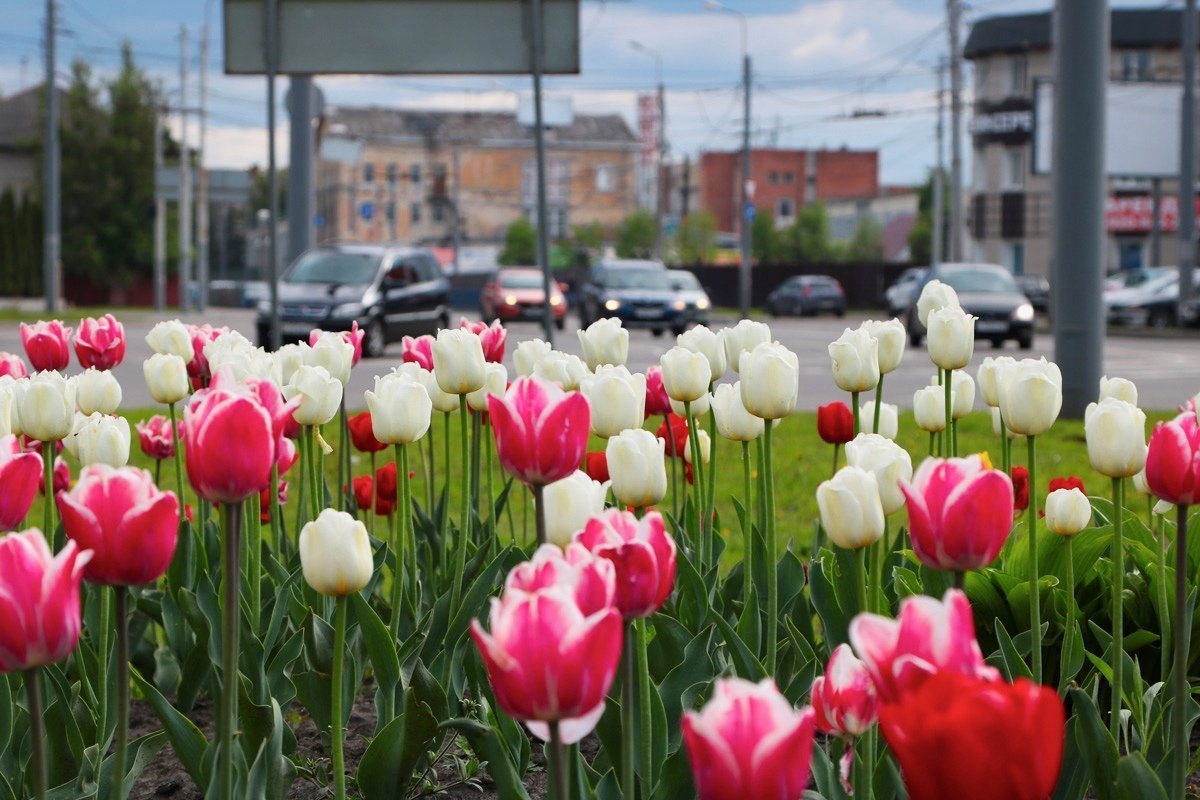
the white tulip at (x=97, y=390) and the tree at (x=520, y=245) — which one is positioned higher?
the tree at (x=520, y=245)

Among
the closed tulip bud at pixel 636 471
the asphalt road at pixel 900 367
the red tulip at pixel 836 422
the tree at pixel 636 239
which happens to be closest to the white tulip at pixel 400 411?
the closed tulip bud at pixel 636 471

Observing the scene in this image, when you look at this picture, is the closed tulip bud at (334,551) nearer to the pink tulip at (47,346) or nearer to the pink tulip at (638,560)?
the pink tulip at (638,560)

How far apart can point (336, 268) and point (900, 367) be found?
24.1 ft

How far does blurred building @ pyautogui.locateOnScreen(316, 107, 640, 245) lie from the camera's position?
92250 millimetres

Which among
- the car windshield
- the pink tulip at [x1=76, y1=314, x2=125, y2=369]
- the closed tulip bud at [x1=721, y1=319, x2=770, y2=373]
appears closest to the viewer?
the closed tulip bud at [x1=721, y1=319, x2=770, y2=373]

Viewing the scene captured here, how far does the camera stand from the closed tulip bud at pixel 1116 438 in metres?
2.21

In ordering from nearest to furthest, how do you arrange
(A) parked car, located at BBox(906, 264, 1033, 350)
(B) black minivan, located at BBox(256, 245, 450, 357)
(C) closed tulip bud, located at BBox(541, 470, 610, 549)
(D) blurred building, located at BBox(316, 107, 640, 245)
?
(C) closed tulip bud, located at BBox(541, 470, 610, 549), (B) black minivan, located at BBox(256, 245, 450, 357), (A) parked car, located at BBox(906, 264, 1033, 350), (D) blurred building, located at BBox(316, 107, 640, 245)

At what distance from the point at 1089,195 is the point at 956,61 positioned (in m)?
26.8

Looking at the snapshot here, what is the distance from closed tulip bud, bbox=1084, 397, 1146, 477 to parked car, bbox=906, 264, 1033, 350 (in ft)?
71.2

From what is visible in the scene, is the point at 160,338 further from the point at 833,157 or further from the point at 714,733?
the point at 833,157

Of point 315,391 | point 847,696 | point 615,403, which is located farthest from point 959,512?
point 315,391

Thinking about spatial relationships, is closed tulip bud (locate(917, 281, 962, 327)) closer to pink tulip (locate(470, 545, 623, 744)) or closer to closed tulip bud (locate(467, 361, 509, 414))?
closed tulip bud (locate(467, 361, 509, 414))

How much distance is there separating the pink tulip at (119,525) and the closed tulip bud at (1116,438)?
123 centimetres

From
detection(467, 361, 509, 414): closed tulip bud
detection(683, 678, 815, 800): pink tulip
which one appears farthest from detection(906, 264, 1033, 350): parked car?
detection(683, 678, 815, 800): pink tulip
